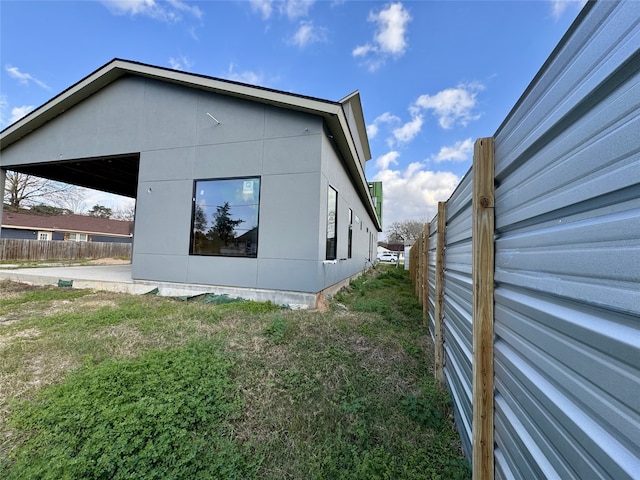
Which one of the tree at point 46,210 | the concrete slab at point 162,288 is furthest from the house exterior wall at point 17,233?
the concrete slab at point 162,288

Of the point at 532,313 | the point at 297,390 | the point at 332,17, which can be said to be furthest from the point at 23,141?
the point at 532,313

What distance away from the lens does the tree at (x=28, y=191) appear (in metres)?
22.6

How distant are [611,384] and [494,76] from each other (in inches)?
350

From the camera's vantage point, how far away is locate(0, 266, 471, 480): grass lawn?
1801mm

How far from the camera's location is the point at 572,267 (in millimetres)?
829

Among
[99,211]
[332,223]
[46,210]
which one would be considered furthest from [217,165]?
[99,211]

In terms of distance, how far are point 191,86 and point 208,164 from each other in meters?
1.85

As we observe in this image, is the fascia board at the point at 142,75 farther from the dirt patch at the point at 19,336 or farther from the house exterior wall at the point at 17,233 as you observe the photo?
the house exterior wall at the point at 17,233

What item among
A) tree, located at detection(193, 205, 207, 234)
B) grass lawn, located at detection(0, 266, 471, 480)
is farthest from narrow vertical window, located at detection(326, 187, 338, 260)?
tree, located at detection(193, 205, 207, 234)

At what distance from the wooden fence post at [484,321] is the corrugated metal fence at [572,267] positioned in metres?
0.02

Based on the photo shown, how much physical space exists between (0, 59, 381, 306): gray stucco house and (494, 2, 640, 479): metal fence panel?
13.5 feet

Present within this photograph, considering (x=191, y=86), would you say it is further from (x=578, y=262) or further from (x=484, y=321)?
(x=578, y=262)

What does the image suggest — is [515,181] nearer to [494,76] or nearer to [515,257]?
[515,257]

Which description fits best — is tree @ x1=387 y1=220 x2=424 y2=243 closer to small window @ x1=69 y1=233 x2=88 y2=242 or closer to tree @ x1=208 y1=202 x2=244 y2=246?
tree @ x1=208 y1=202 x2=244 y2=246
